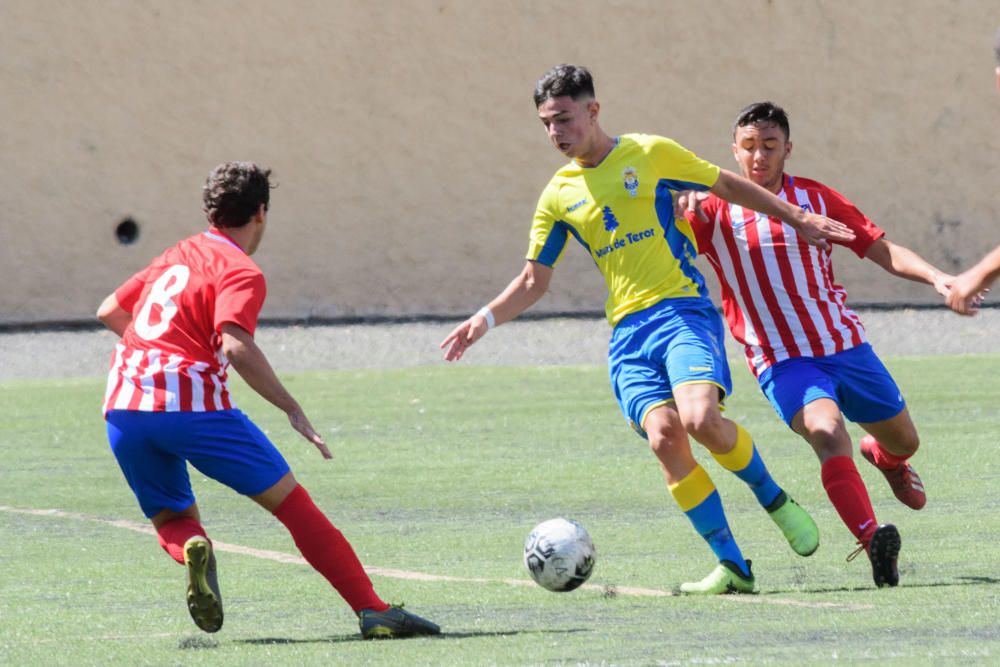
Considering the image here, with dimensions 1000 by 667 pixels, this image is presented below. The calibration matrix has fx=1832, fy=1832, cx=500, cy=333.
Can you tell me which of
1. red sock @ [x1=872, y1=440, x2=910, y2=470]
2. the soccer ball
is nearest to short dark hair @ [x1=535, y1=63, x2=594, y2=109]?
the soccer ball

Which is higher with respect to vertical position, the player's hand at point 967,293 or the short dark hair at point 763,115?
the short dark hair at point 763,115

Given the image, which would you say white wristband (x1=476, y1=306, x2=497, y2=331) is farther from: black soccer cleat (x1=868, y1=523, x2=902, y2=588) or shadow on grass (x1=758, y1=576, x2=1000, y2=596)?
black soccer cleat (x1=868, y1=523, x2=902, y2=588)

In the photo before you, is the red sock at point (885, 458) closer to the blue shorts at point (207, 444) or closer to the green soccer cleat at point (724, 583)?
the green soccer cleat at point (724, 583)

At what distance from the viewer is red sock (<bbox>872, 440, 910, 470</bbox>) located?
805cm

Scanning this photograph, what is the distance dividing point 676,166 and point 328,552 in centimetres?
229

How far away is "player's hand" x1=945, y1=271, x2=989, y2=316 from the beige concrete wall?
1372cm

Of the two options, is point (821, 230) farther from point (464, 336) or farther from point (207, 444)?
point (207, 444)

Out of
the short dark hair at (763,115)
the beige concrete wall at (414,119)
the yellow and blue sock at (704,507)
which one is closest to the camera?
the yellow and blue sock at (704,507)

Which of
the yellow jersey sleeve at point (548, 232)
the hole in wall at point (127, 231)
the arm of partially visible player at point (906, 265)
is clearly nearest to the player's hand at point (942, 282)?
the arm of partially visible player at point (906, 265)

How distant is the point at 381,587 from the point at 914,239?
13.9m

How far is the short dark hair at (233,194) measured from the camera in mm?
6359

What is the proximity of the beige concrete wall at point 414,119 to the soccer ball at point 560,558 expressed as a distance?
12982 millimetres

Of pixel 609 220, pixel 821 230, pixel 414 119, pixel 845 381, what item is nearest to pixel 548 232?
pixel 609 220

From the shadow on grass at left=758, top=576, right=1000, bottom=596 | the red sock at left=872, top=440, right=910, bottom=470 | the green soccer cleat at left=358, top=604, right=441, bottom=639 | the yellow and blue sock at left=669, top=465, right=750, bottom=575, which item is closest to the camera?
the green soccer cleat at left=358, top=604, right=441, bottom=639
